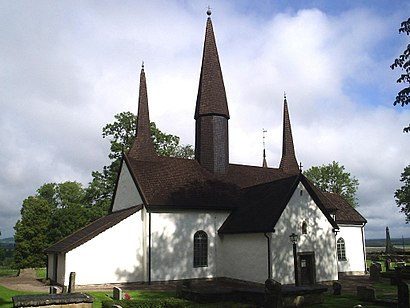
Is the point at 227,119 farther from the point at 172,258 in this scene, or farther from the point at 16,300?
the point at 16,300

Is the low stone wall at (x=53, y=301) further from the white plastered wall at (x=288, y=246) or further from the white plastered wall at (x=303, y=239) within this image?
the white plastered wall at (x=303, y=239)

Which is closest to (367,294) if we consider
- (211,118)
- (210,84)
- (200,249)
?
(200,249)

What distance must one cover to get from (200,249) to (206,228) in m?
1.30

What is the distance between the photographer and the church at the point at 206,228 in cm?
2116

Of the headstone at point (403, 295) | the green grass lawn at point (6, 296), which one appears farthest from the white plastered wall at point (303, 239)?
the green grass lawn at point (6, 296)

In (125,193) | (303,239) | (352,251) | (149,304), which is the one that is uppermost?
(125,193)

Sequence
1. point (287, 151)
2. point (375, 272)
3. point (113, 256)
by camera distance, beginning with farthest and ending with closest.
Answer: point (287, 151) → point (375, 272) → point (113, 256)

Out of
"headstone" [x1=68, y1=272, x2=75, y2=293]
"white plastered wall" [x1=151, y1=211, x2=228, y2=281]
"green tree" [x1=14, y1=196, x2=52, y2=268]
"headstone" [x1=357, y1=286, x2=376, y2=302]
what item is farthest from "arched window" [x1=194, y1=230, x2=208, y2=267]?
"green tree" [x1=14, y1=196, x2=52, y2=268]

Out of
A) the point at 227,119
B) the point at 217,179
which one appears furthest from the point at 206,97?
the point at 217,179

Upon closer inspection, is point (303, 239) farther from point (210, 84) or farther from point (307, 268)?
point (210, 84)

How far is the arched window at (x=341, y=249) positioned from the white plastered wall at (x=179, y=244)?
31.6 ft

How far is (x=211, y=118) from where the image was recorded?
28.7 meters

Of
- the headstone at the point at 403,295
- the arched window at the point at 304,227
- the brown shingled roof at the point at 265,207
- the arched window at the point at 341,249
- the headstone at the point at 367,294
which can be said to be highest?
the brown shingled roof at the point at 265,207

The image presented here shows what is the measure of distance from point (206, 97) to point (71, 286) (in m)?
16.0
